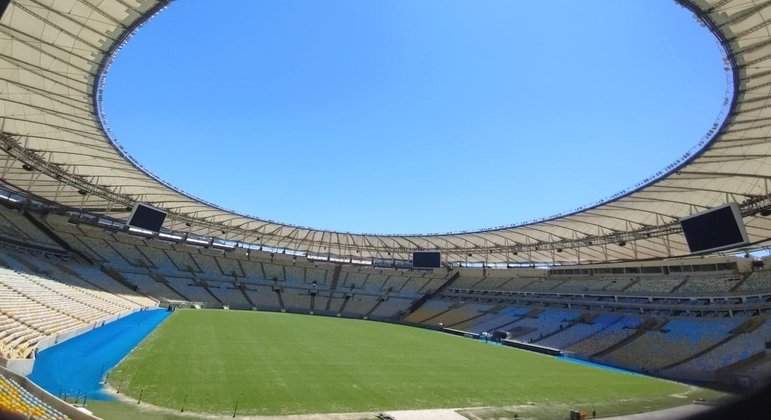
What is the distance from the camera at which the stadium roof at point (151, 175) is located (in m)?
16.0

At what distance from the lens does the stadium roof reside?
1603cm

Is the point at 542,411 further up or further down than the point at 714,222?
further down

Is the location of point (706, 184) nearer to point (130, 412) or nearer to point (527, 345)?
point (527, 345)

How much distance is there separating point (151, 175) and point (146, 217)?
5.83 metres

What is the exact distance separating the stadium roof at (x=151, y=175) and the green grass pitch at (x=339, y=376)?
1219 cm

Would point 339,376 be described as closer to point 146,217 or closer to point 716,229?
point 716,229

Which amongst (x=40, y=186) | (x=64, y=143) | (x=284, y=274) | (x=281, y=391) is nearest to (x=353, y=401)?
(x=281, y=391)

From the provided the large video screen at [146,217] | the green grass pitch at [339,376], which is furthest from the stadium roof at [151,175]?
the green grass pitch at [339,376]

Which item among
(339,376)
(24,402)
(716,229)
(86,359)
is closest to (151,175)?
(86,359)

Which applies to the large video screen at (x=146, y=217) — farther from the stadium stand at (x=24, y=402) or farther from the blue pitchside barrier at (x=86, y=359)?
the stadium stand at (x=24, y=402)

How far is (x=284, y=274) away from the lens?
54.2m

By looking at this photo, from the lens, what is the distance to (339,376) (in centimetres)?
1742

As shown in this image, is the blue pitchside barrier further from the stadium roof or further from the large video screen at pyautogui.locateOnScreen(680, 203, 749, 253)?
the large video screen at pyautogui.locateOnScreen(680, 203, 749, 253)

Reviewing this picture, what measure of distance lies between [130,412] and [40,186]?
1236 inches
